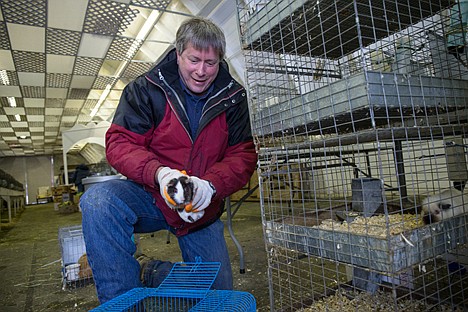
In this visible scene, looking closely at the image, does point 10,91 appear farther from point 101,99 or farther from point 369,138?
point 369,138

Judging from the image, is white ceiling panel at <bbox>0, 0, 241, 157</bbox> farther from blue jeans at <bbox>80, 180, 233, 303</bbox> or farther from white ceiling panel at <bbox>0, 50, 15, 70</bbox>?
blue jeans at <bbox>80, 180, 233, 303</bbox>

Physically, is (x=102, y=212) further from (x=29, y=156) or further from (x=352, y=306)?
(x=29, y=156)

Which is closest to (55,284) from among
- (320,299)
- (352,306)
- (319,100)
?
(320,299)

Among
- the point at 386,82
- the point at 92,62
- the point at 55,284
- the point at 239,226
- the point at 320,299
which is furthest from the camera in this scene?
the point at 92,62

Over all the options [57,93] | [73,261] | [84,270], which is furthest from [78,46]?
[84,270]

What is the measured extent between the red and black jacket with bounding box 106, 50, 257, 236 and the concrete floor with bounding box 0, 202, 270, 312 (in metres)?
0.71

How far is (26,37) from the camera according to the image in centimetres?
474

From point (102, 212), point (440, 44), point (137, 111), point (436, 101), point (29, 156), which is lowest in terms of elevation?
point (102, 212)

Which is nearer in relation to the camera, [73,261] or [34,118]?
[73,261]

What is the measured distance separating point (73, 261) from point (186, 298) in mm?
1781

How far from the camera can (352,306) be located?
1356mm

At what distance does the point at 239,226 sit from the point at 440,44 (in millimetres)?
3012

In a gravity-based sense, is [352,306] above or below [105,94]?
below

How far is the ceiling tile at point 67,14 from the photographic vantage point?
13.3 feet
